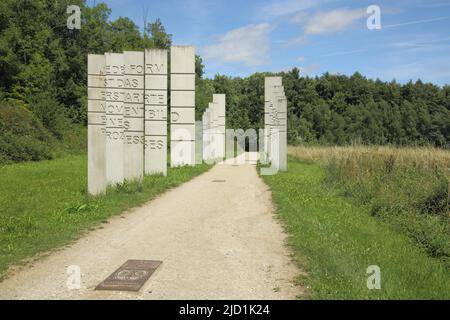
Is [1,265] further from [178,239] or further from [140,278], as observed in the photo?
[178,239]

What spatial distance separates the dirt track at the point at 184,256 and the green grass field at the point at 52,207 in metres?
0.47

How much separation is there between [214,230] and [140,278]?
3.27 m

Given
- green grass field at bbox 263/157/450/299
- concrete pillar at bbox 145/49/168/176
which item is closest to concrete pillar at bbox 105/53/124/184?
concrete pillar at bbox 145/49/168/176

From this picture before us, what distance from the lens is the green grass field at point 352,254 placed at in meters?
5.86

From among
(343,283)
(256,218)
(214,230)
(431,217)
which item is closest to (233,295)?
(343,283)

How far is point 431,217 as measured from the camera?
34.7 feet

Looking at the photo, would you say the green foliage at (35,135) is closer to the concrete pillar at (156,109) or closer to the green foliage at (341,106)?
the concrete pillar at (156,109)

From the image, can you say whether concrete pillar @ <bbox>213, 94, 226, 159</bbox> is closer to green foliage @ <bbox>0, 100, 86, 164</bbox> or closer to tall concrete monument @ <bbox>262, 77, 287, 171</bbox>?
green foliage @ <bbox>0, 100, 86, 164</bbox>

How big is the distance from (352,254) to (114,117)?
320 inches

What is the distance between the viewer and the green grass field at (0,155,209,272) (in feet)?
26.5

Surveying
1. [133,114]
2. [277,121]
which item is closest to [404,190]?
[133,114]

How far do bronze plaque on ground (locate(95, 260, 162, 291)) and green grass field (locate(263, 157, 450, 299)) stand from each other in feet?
6.38

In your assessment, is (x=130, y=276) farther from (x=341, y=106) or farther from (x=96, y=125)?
(x=341, y=106)

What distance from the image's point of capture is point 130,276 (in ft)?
20.1
